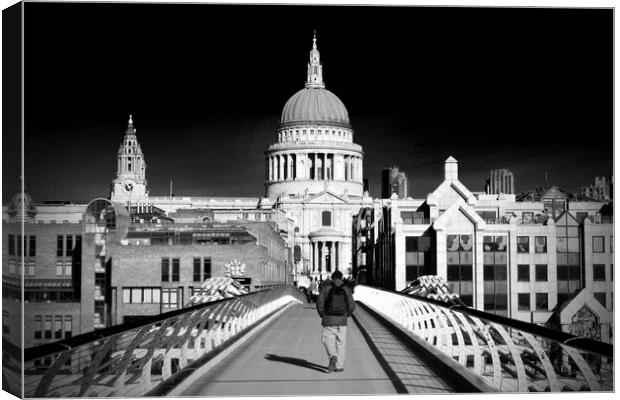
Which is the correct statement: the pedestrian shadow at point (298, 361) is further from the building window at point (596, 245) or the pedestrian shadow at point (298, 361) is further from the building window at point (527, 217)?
the building window at point (527, 217)

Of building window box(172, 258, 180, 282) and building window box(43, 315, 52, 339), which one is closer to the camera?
building window box(43, 315, 52, 339)

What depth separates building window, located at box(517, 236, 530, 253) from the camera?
235 ft

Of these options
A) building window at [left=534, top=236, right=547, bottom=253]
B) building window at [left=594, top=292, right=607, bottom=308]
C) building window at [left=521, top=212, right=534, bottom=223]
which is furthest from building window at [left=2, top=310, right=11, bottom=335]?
building window at [left=521, top=212, right=534, bottom=223]

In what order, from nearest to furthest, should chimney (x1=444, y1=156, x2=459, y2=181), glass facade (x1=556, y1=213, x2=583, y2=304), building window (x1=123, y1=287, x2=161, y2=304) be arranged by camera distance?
1. glass facade (x1=556, y1=213, x2=583, y2=304)
2. chimney (x1=444, y1=156, x2=459, y2=181)
3. building window (x1=123, y1=287, x2=161, y2=304)

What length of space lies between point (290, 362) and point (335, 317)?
192cm

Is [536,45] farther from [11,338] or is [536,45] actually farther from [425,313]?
[11,338]

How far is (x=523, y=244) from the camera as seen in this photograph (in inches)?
2854

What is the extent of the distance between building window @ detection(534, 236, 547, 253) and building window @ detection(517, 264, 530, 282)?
168 centimetres

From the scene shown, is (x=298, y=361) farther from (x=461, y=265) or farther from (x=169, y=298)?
(x=169, y=298)

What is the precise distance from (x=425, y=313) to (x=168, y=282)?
6174cm

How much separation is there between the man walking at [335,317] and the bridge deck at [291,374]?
29 centimetres

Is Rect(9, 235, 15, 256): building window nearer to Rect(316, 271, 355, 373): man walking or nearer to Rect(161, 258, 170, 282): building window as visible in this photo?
Rect(316, 271, 355, 373): man walking

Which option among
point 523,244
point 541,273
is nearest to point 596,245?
point 541,273

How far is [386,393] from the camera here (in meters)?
14.5
